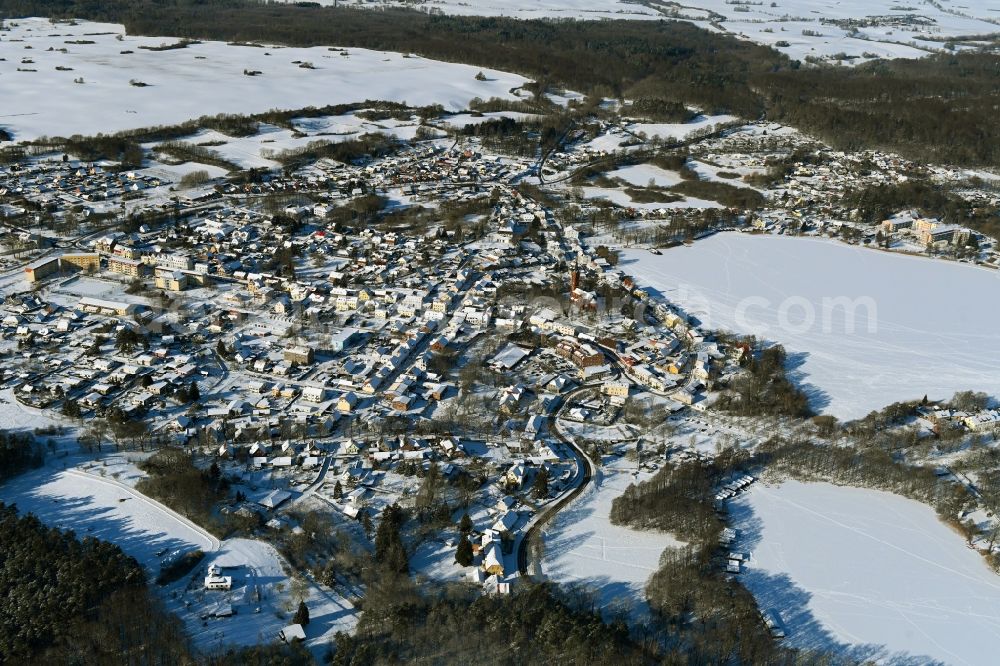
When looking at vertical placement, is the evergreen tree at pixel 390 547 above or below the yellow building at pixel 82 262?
below

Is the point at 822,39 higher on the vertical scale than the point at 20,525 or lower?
higher

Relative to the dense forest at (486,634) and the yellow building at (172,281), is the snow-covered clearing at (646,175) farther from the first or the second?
the dense forest at (486,634)

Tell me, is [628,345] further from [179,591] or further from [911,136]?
[911,136]

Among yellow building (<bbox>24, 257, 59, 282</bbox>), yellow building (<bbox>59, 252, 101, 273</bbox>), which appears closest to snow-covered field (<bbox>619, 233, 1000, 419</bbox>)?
yellow building (<bbox>59, 252, 101, 273</bbox>)

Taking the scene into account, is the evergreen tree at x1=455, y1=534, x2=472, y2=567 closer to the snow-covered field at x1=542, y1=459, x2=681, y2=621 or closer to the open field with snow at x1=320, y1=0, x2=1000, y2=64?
the snow-covered field at x1=542, y1=459, x2=681, y2=621

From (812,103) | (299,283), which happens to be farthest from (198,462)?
(812,103)

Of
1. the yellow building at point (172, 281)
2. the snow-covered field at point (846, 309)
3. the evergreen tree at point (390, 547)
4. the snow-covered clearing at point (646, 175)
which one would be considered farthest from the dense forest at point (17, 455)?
the snow-covered clearing at point (646, 175)

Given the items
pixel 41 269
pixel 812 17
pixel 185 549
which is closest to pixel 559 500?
pixel 185 549
